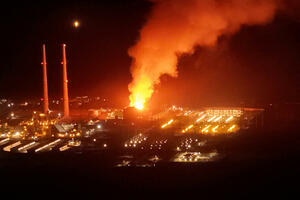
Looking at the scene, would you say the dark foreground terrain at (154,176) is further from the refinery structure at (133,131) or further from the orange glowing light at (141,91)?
the orange glowing light at (141,91)

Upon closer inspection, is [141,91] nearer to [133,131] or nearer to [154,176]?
[133,131]

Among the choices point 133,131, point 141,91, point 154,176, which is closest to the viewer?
point 154,176

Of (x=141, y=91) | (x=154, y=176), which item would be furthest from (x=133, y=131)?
(x=154, y=176)

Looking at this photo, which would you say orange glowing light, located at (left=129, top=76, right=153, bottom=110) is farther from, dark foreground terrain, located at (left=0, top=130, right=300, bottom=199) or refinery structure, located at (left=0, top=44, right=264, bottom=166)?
dark foreground terrain, located at (left=0, top=130, right=300, bottom=199)

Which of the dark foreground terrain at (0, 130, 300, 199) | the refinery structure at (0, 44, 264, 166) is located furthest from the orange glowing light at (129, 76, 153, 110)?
the dark foreground terrain at (0, 130, 300, 199)

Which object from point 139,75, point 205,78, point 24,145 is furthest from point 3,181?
point 205,78

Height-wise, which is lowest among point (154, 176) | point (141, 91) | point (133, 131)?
point (154, 176)

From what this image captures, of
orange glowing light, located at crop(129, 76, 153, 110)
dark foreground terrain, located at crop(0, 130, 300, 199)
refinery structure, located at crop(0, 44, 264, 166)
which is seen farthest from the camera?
orange glowing light, located at crop(129, 76, 153, 110)
